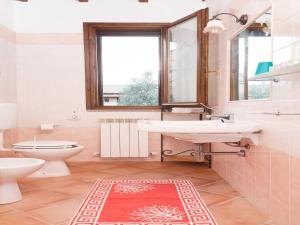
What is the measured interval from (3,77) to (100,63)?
1.17 m

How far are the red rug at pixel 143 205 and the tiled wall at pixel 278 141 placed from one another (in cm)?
38

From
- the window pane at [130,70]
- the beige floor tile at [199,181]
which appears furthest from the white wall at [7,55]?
the beige floor tile at [199,181]

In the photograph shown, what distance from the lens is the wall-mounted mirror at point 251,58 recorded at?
219 cm

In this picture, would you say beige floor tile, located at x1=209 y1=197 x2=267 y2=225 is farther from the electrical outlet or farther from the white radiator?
the electrical outlet

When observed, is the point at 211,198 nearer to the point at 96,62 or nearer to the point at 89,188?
the point at 89,188

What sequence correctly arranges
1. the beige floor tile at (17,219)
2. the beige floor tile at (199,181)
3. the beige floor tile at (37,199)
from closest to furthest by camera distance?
the beige floor tile at (17,219), the beige floor tile at (37,199), the beige floor tile at (199,181)

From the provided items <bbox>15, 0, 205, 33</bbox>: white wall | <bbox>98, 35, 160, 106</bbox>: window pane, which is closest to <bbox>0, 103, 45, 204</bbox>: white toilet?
<bbox>98, 35, 160, 106</bbox>: window pane

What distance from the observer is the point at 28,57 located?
4.23 metres

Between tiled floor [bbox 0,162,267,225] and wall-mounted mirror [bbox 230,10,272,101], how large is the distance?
78 centimetres

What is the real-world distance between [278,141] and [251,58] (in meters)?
0.79

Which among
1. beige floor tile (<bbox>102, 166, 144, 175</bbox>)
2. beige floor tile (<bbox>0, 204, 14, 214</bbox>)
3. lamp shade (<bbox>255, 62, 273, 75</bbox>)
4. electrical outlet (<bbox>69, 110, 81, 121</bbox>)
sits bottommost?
beige floor tile (<bbox>102, 166, 144, 175</bbox>)

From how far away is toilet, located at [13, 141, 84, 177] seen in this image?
3.35 metres

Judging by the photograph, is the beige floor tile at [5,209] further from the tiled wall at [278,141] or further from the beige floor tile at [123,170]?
the tiled wall at [278,141]

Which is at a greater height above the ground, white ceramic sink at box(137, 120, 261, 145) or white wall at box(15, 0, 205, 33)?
white wall at box(15, 0, 205, 33)
